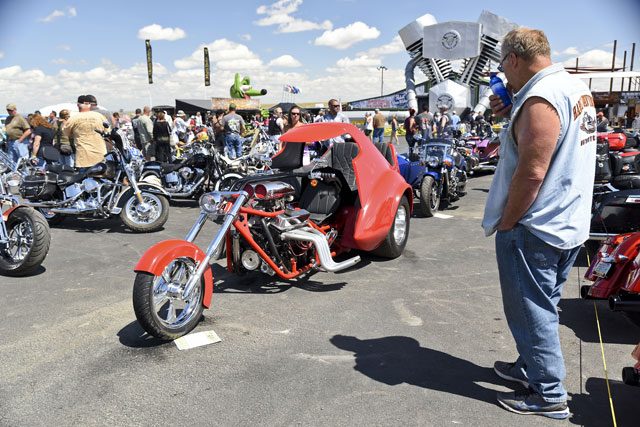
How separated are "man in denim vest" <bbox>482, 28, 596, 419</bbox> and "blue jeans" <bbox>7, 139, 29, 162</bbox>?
11785 millimetres

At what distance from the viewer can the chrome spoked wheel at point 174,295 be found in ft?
11.0

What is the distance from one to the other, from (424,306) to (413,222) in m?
3.51

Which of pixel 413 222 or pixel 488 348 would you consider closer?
pixel 488 348

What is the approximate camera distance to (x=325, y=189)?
16.9 feet

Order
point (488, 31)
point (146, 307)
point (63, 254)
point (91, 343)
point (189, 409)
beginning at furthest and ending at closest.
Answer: point (488, 31)
point (63, 254)
point (91, 343)
point (146, 307)
point (189, 409)

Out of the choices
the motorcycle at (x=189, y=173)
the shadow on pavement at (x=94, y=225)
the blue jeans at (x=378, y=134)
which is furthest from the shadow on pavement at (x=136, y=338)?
the blue jeans at (x=378, y=134)

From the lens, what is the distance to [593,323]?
12.4 feet

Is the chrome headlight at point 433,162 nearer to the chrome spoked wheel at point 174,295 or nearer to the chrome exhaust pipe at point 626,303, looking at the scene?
the chrome exhaust pipe at point 626,303

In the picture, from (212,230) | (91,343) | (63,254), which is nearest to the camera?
(91,343)

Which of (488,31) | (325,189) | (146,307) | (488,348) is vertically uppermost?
(488,31)

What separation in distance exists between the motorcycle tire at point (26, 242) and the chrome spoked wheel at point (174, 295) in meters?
1.95

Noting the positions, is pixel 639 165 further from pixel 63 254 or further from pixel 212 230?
A: pixel 63 254

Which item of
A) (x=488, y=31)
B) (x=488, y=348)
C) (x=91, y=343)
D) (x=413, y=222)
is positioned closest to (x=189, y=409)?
(x=91, y=343)

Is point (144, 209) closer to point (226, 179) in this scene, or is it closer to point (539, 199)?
point (226, 179)
